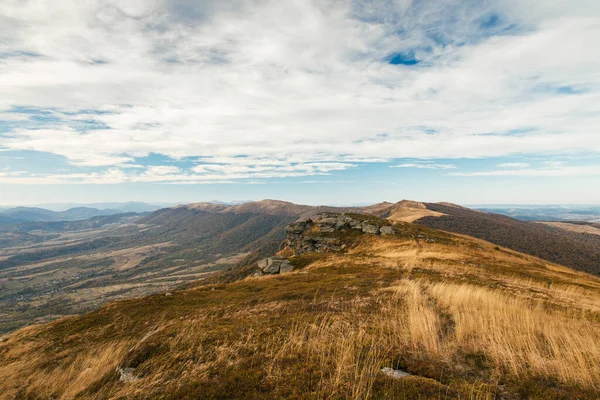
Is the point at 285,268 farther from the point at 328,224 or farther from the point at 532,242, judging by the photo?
the point at 532,242

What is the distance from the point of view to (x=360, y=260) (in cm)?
3972

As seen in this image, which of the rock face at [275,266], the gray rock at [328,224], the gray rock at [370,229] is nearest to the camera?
the rock face at [275,266]

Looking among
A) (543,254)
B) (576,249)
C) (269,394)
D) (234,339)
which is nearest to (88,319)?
(234,339)

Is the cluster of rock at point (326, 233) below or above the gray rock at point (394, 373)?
below

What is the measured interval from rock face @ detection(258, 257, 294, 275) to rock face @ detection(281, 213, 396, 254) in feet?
53.8

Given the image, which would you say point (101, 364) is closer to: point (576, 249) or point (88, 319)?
point (88, 319)

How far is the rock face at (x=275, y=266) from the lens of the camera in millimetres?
40078

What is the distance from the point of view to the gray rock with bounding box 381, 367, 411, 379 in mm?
7211

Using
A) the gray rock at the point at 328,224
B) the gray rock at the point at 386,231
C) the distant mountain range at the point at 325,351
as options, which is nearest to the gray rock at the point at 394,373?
the distant mountain range at the point at 325,351

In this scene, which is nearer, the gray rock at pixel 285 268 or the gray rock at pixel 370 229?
Result: the gray rock at pixel 285 268

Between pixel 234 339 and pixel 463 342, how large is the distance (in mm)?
8868

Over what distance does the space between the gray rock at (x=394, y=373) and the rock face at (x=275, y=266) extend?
32.2m

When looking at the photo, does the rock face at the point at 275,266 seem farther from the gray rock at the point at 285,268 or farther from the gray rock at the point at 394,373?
the gray rock at the point at 394,373

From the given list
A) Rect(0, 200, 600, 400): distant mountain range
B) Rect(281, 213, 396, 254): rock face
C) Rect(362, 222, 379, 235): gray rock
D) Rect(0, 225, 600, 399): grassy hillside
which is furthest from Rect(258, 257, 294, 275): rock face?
Rect(362, 222, 379, 235): gray rock
